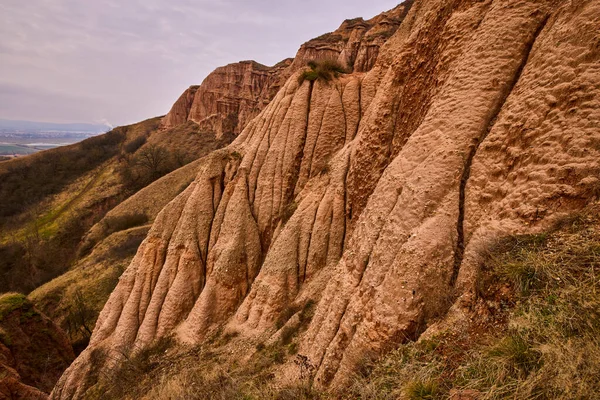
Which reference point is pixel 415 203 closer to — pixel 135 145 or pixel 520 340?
pixel 520 340

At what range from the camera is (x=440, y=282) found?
172 inches

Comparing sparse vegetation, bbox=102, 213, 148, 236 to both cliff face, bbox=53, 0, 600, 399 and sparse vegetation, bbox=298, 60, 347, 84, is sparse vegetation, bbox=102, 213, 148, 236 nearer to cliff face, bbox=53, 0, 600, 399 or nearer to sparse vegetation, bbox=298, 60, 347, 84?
cliff face, bbox=53, 0, 600, 399

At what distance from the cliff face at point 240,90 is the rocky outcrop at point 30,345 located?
40873mm

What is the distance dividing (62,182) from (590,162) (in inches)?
2872

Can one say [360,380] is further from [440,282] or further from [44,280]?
[44,280]

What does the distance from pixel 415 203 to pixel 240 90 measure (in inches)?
2511

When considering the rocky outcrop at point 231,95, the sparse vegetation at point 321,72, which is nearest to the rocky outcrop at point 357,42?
the sparse vegetation at point 321,72

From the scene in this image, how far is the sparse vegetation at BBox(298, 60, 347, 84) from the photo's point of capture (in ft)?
48.9

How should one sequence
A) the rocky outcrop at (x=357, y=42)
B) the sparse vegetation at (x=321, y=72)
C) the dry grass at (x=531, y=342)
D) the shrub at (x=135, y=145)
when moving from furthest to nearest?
1. the shrub at (x=135, y=145)
2. the rocky outcrop at (x=357, y=42)
3. the sparse vegetation at (x=321, y=72)
4. the dry grass at (x=531, y=342)

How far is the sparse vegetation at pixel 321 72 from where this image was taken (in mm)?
14906

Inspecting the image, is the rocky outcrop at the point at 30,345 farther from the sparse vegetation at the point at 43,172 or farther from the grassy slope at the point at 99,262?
the sparse vegetation at the point at 43,172

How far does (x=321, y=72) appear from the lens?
49.0 ft

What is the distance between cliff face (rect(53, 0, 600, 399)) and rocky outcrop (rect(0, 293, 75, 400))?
13.9 ft

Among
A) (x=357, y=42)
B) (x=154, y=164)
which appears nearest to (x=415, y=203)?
(x=357, y=42)
